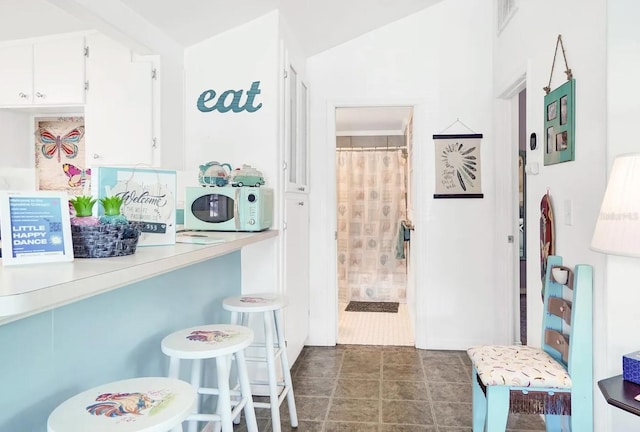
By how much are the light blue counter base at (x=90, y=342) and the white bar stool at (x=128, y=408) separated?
0.15 m

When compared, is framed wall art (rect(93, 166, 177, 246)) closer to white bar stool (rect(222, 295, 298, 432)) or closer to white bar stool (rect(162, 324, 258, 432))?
white bar stool (rect(162, 324, 258, 432))

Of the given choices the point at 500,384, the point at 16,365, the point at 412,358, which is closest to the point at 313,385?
the point at 412,358

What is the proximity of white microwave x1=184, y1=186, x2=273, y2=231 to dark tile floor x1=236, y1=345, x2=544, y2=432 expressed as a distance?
105cm

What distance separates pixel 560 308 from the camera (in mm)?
2012

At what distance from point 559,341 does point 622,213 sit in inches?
34.6

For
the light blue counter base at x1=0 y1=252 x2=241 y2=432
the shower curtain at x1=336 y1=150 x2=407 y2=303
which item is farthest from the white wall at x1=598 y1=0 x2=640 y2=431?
the shower curtain at x1=336 y1=150 x2=407 y2=303

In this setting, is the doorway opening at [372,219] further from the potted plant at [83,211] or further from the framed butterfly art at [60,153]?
the potted plant at [83,211]

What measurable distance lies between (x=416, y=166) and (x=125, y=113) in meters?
2.15

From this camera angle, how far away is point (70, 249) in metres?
1.22

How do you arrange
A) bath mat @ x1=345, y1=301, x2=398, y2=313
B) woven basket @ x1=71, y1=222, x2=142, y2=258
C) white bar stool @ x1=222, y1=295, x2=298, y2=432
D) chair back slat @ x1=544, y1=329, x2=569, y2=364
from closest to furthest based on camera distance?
woven basket @ x1=71, y1=222, x2=142, y2=258, chair back slat @ x1=544, y1=329, x2=569, y2=364, white bar stool @ x1=222, y1=295, x2=298, y2=432, bath mat @ x1=345, y1=301, x2=398, y2=313

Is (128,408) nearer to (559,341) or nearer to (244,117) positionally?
(559,341)

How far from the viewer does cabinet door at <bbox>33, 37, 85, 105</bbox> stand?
2506 millimetres

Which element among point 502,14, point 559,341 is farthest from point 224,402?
point 502,14

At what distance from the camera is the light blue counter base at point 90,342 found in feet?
3.80
